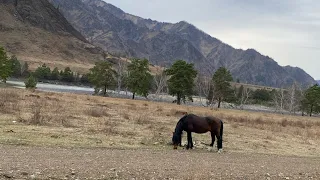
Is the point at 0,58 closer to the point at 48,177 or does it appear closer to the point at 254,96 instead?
the point at 48,177

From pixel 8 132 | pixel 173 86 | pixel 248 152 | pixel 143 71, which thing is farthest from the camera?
pixel 143 71

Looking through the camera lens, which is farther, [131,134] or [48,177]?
[131,134]

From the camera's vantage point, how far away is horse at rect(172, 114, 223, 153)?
1964 cm

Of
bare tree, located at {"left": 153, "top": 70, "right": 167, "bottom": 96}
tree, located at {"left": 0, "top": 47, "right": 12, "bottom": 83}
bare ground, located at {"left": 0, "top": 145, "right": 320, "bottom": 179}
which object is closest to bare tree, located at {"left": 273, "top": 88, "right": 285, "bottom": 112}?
bare tree, located at {"left": 153, "top": 70, "right": 167, "bottom": 96}

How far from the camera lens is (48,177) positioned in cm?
1123

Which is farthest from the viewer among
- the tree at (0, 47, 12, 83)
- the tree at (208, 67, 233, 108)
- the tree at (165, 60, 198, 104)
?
the tree at (208, 67, 233, 108)

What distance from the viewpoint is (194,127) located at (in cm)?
2000

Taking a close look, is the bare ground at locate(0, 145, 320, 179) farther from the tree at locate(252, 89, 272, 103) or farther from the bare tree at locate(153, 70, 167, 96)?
the tree at locate(252, 89, 272, 103)

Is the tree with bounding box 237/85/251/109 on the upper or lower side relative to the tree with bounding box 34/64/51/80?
lower

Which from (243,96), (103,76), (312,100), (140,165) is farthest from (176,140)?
(243,96)

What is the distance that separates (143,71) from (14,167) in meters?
73.5

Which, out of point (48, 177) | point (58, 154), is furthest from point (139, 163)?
point (48, 177)

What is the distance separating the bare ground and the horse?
89 cm

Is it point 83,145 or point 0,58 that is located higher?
point 0,58
